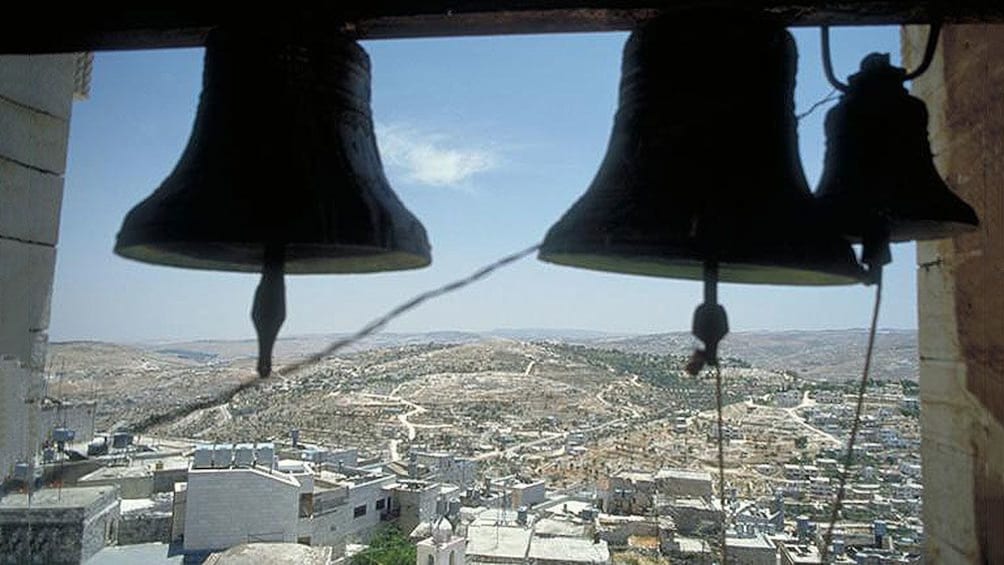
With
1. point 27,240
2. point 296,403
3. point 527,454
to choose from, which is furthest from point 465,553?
point 296,403

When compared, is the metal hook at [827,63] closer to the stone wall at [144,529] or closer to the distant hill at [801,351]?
the stone wall at [144,529]

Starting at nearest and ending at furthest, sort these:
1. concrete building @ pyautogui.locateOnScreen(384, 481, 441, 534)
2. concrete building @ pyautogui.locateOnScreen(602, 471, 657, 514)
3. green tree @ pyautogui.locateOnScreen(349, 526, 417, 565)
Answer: green tree @ pyautogui.locateOnScreen(349, 526, 417, 565) → concrete building @ pyautogui.locateOnScreen(384, 481, 441, 534) → concrete building @ pyautogui.locateOnScreen(602, 471, 657, 514)

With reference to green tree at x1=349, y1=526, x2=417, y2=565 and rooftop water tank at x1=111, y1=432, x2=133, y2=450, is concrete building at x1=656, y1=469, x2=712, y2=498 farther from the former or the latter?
rooftop water tank at x1=111, y1=432, x2=133, y2=450

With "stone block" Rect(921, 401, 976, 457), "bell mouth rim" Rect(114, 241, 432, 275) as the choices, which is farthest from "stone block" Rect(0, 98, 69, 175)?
"stone block" Rect(921, 401, 976, 457)

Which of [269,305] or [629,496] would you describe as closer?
[269,305]

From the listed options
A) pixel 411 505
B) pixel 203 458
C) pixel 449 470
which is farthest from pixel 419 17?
pixel 449 470

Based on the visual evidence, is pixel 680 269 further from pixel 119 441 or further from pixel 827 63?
pixel 119 441
